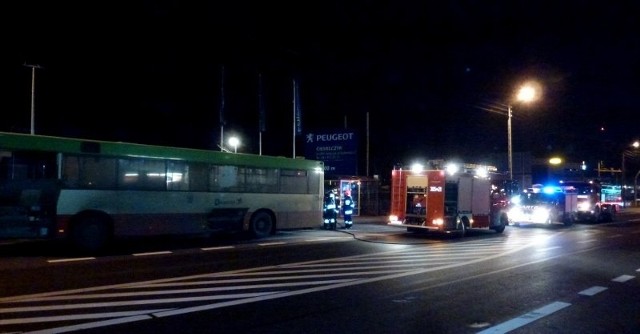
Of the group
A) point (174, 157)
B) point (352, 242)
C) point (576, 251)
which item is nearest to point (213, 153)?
point (174, 157)

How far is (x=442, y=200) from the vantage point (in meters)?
23.4

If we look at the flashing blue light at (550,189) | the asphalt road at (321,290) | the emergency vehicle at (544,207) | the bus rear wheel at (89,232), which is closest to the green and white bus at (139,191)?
the bus rear wheel at (89,232)

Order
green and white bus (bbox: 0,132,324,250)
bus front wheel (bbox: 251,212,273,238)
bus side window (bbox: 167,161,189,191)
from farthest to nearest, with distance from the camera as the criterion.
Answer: bus front wheel (bbox: 251,212,273,238)
bus side window (bbox: 167,161,189,191)
green and white bus (bbox: 0,132,324,250)

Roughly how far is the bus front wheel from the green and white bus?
4 cm

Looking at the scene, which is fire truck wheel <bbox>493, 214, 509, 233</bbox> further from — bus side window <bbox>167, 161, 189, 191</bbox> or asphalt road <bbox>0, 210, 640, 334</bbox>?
bus side window <bbox>167, 161, 189, 191</bbox>

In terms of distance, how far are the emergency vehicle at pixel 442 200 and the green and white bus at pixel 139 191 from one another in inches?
138

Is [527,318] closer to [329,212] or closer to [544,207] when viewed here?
[329,212]

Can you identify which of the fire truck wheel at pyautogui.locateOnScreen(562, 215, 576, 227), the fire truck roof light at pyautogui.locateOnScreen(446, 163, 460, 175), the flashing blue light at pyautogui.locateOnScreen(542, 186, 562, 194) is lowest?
the fire truck wheel at pyautogui.locateOnScreen(562, 215, 576, 227)

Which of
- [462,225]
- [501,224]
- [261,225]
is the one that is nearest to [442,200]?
[462,225]

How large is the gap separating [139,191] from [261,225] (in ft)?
16.7

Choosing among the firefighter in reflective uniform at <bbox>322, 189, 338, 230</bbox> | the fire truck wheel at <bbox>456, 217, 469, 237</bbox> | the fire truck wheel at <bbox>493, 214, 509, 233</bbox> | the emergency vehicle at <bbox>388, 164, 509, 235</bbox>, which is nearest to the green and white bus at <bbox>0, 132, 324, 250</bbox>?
the firefighter in reflective uniform at <bbox>322, 189, 338, 230</bbox>

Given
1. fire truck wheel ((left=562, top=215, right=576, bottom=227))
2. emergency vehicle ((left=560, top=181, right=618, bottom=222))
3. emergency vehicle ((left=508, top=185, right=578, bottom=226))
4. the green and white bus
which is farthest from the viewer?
emergency vehicle ((left=560, top=181, right=618, bottom=222))

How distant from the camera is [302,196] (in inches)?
910

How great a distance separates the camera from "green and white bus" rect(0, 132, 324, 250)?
15852 millimetres
